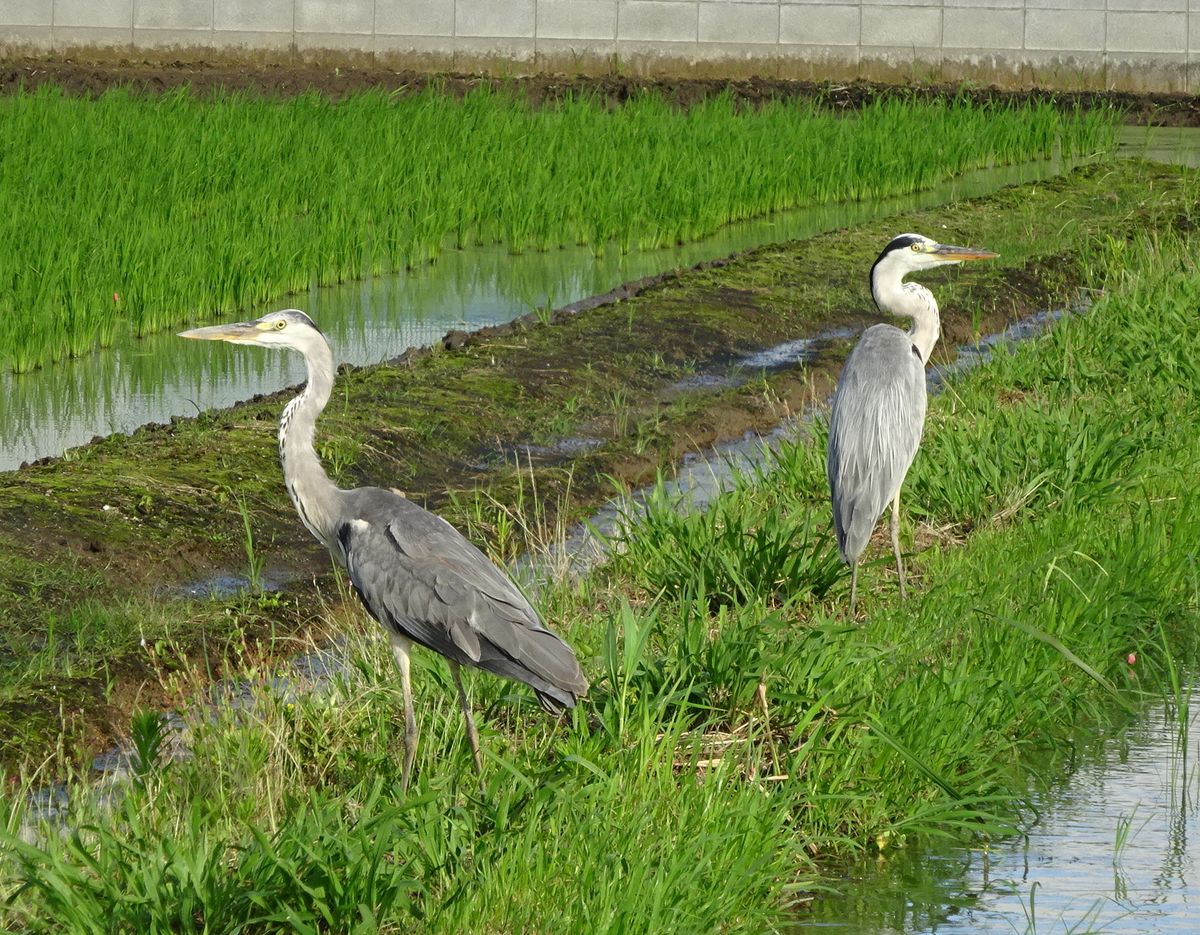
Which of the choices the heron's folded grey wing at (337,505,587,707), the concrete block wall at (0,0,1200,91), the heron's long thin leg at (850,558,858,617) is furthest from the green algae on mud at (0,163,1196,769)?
the concrete block wall at (0,0,1200,91)

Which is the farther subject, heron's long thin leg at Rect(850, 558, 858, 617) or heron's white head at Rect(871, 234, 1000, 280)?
heron's white head at Rect(871, 234, 1000, 280)

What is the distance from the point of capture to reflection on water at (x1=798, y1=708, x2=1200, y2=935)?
4027 millimetres

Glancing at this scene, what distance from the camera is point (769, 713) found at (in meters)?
4.76

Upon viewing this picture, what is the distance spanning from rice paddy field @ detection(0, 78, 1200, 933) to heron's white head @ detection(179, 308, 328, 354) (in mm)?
957

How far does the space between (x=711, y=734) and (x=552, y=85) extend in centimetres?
1754

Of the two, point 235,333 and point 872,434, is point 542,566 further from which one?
point 235,333

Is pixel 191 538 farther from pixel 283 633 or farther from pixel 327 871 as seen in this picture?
pixel 327 871

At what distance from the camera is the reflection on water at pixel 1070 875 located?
403 cm

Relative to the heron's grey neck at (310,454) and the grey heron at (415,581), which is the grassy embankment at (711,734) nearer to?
the grey heron at (415,581)

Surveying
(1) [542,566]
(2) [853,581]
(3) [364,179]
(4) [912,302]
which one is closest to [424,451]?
(1) [542,566]

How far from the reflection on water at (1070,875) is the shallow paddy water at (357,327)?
5.17 metres

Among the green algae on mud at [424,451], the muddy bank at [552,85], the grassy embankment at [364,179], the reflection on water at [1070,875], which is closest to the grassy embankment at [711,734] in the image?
the reflection on water at [1070,875]

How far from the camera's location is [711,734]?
187 inches

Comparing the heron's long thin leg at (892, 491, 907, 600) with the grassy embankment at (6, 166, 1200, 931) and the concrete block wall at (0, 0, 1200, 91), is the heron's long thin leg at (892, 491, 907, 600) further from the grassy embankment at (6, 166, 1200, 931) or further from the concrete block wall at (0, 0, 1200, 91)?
the concrete block wall at (0, 0, 1200, 91)
